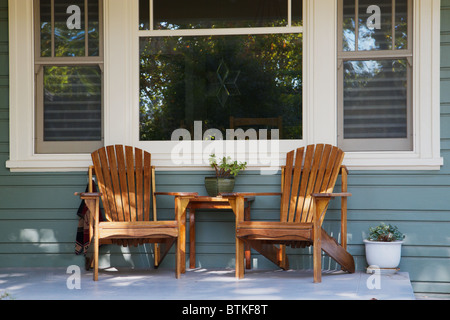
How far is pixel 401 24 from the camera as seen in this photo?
4.73 meters

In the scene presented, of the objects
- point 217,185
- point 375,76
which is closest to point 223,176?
point 217,185

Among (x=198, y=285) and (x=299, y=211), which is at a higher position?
(x=299, y=211)

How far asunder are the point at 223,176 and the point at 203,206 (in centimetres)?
31

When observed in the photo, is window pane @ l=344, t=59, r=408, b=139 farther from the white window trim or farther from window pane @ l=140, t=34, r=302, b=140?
window pane @ l=140, t=34, r=302, b=140

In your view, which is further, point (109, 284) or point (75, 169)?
point (75, 169)

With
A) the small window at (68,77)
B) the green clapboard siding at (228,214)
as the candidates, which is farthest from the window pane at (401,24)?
the small window at (68,77)

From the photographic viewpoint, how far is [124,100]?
4855mm

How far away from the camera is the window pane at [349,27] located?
15.6ft

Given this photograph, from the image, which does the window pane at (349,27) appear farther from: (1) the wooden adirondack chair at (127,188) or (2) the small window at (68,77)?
(2) the small window at (68,77)

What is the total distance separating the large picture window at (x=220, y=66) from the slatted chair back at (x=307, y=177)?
0.30m

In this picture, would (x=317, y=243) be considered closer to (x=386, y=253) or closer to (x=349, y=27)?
(x=386, y=253)

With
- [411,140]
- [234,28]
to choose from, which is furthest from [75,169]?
[411,140]
